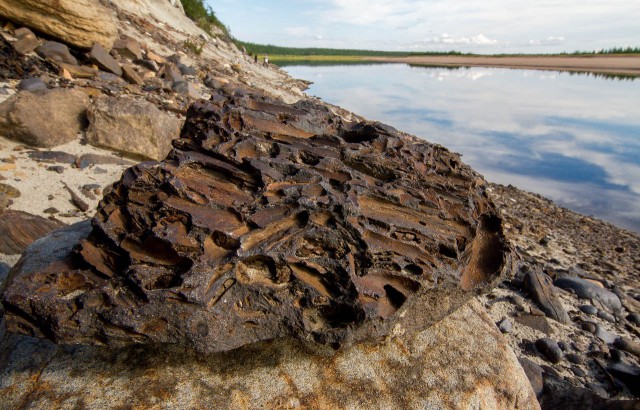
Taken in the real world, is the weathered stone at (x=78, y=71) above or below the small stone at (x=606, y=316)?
above

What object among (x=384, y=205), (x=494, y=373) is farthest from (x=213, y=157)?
(x=494, y=373)

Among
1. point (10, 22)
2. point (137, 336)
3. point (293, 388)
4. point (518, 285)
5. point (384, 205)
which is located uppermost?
point (10, 22)

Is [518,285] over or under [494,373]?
under

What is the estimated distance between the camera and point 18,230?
405 cm

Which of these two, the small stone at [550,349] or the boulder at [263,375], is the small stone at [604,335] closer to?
the small stone at [550,349]

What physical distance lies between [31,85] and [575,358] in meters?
7.73

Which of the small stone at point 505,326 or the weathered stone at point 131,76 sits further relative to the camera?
the weathered stone at point 131,76

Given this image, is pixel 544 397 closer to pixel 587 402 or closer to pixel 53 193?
pixel 587 402

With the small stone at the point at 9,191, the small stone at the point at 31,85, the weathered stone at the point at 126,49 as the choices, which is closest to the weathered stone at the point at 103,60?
the weathered stone at the point at 126,49

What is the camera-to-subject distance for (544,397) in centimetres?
378

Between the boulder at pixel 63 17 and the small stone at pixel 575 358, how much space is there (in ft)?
30.0

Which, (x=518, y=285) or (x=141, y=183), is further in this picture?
(x=518, y=285)

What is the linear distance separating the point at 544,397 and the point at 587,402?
32cm

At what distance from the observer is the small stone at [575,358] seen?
438 centimetres
